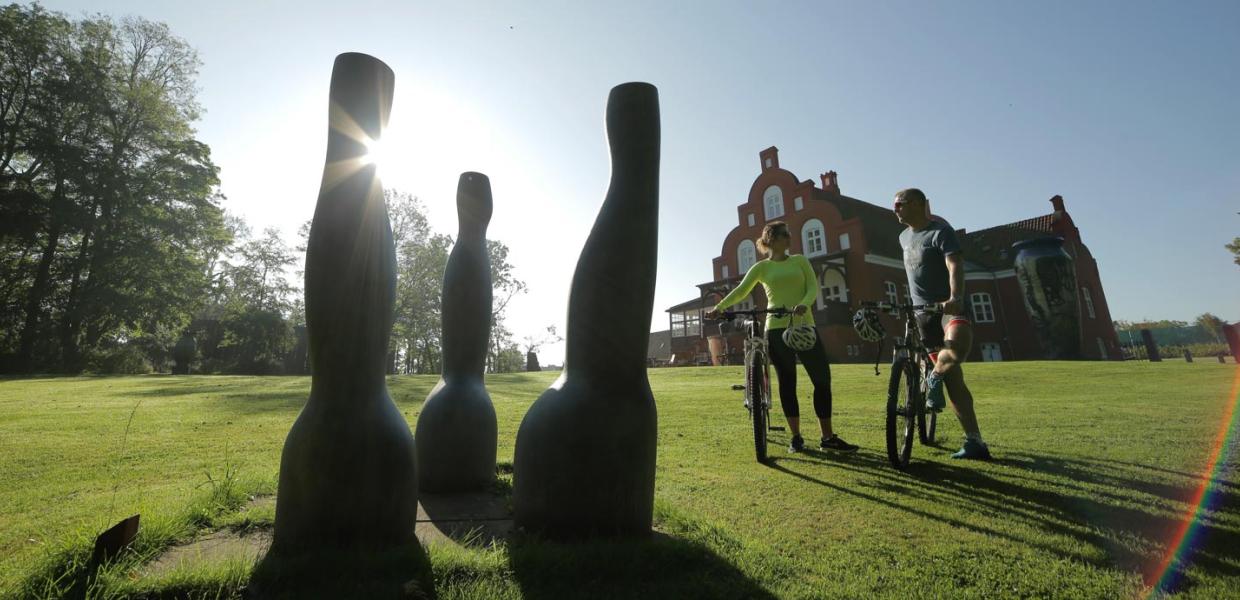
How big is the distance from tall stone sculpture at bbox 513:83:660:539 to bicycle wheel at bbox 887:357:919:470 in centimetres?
252

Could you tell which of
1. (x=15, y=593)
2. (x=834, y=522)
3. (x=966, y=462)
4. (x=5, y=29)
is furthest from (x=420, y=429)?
→ (x=5, y=29)

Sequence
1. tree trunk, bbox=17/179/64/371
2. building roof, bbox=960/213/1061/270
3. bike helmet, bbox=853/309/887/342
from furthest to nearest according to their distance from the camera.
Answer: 1. building roof, bbox=960/213/1061/270
2. tree trunk, bbox=17/179/64/371
3. bike helmet, bbox=853/309/887/342

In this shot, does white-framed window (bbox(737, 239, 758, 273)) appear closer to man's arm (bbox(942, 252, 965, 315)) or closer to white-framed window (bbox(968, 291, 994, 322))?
white-framed window (bbox(968, 291, 994, 322))

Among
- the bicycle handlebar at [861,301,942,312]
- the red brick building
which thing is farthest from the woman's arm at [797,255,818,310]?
the red brick building

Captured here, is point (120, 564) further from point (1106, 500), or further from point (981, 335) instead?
point (981, 335)

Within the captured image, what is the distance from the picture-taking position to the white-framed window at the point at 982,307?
31406 millimetres

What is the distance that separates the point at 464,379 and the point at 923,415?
4.11m

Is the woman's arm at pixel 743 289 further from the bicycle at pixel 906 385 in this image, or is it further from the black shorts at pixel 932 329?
the black shorts at pixel 932 329

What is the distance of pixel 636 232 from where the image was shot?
248cm

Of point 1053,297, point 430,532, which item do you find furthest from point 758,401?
point 1053,297

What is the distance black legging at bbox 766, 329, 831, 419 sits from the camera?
4684 mm

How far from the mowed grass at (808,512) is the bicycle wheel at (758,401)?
244 millimetres

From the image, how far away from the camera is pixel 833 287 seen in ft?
98.5

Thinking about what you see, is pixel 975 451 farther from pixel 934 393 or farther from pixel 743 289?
pixel 743 289
